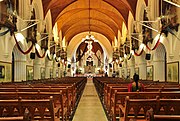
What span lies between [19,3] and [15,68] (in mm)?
4565

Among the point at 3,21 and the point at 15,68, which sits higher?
the point at 3,21

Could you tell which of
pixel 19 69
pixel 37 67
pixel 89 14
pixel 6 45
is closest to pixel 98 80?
pixel 37 67

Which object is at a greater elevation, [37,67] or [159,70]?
A: [37,67]

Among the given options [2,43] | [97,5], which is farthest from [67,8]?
[2,43]

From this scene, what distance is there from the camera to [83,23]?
44.9 m

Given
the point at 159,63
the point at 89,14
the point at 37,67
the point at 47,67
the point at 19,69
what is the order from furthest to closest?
1. the point at 89,14
2. the point at 47,67
3. the point at 37,67
4. the point at 159,63
5. the point at 19,69

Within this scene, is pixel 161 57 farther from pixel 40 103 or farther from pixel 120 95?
pixel 40 103

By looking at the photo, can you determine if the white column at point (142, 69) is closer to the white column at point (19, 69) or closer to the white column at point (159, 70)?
the white column at point (159, 70)

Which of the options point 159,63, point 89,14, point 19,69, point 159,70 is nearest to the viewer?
point 19,69

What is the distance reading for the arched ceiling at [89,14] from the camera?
29.3 meters

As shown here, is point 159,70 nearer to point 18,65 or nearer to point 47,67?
point 18,65

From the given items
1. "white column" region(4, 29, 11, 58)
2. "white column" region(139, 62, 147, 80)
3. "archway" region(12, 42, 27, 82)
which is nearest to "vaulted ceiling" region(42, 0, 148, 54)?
"white column" region(139, 62, 147, 80)

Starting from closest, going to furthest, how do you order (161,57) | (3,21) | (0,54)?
(3,21) < (0,54) < (161,57)

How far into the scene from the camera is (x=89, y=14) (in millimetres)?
39406
